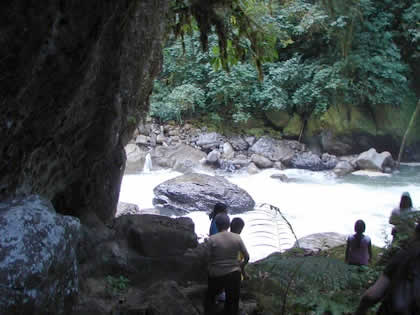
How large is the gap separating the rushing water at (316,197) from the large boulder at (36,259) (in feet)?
20.2

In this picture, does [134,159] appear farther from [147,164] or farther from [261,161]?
[261,161]

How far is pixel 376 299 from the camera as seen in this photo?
204 centimetres

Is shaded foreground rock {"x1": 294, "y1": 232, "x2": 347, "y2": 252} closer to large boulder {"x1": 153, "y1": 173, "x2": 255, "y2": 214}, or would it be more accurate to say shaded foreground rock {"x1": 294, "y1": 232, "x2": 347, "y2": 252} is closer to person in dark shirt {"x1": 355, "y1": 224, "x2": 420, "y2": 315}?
large boulder {"x1": 153, "y1": 173, "x2": 255, "y2": 214}

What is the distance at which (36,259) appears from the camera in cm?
225

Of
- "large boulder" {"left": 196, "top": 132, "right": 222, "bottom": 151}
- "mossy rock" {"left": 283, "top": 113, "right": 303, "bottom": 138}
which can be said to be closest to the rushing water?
"large boulder" {"left": 196, "top": 132, "right": 222, "bottom": 151}

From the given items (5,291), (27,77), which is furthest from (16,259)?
(27,77)

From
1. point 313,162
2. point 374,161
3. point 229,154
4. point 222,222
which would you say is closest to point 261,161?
point 229,154

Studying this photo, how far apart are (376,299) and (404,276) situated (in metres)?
0.20

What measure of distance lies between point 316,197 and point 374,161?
3.91 meters

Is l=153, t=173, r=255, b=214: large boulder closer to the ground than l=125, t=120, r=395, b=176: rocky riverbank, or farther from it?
closer to the ground

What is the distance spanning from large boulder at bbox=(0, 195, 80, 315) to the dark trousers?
4.12 ft

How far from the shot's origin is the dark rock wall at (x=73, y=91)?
7.82 ft

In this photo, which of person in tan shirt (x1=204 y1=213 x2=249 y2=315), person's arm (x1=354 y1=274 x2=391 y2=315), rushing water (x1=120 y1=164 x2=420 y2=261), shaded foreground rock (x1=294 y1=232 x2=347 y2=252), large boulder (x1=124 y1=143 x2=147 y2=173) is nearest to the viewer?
person's arm (x1=354 y1=274 x2=391 y2=315)

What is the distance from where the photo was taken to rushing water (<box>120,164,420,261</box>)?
33.0ft
